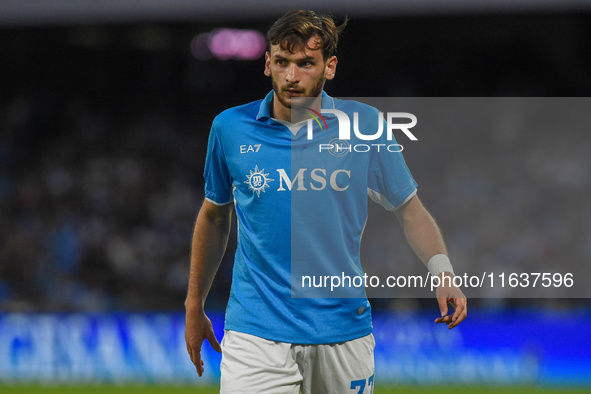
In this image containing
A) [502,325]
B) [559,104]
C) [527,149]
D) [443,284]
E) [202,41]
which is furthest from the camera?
[202,41]

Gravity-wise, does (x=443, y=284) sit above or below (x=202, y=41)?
below

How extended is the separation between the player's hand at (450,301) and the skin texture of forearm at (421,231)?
0.45 feet

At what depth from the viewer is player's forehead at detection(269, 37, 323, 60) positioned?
301 centimetres

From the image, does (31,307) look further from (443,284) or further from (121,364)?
(443,284)

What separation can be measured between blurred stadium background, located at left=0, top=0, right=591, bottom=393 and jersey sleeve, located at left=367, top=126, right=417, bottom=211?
5.68 ft

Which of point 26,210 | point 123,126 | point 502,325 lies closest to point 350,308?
point 502,325

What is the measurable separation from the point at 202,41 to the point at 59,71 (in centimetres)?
232

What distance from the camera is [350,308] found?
3025mm

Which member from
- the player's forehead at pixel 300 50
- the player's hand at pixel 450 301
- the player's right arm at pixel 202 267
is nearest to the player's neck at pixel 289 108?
the player's forehead at pixel 300 50

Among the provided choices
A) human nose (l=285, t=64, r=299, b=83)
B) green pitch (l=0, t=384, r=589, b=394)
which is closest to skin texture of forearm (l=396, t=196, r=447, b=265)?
human nose (l=285, t=64, r=299, b=83)

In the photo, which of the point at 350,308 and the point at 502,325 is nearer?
the point at 350,308

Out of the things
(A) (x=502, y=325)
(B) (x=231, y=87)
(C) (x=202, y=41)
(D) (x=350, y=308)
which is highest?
(C) (x=202, y=41)

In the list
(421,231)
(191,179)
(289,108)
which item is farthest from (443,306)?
(191,179)

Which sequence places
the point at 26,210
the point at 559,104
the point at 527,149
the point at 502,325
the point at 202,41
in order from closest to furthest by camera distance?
the point at 502,325 → the point at 527,149 → the point at 559,104 → the point at 26,210 → the point at 202,41
